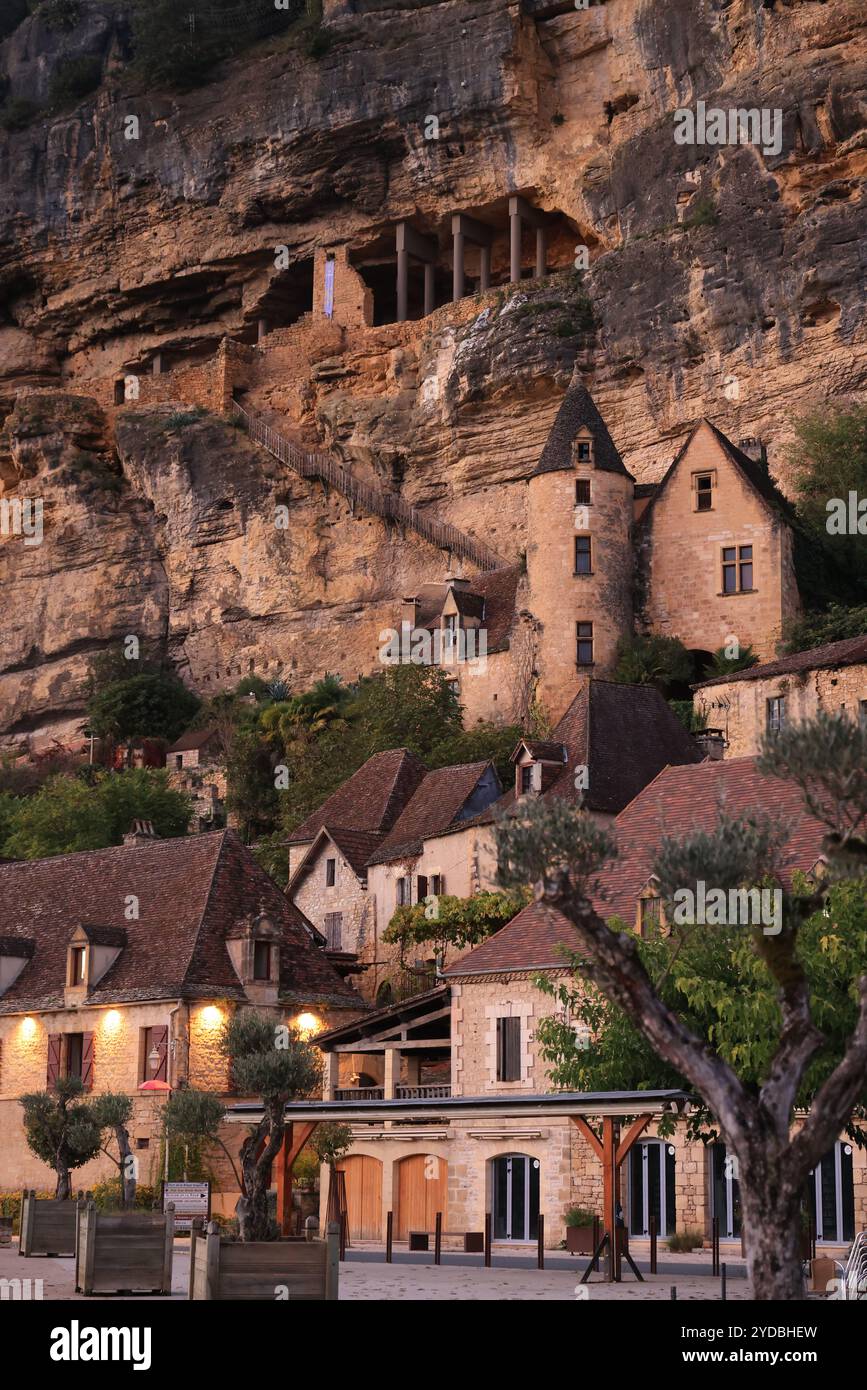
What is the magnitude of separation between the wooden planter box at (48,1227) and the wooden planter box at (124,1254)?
533cm

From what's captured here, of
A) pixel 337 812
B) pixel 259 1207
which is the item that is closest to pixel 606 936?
pixel 259 1207

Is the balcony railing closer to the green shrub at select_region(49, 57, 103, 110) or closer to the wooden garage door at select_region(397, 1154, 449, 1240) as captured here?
the wooden garage door at select_region(397, 1154, 449, 1240)

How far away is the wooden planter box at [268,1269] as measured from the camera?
17953 mm

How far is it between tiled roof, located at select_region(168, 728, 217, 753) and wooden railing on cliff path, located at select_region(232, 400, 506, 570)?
9.89 m

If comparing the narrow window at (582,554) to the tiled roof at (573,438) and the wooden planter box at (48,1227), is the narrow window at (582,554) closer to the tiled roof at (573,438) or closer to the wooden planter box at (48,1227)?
Result: the tiled roof at (573,438)

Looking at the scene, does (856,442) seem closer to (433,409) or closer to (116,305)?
(433,409)

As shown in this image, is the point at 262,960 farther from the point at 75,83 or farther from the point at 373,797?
the point at 75,83

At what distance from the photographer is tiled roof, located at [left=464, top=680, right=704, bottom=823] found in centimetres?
4341

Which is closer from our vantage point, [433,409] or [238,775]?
[238,775]

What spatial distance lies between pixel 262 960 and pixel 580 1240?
1153 cm

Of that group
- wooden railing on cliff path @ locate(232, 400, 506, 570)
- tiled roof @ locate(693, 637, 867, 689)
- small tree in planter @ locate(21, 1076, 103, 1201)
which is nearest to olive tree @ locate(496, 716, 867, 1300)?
small tree in planter @ locate(21, 1076, 103, 1201)

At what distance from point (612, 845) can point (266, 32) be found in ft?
232

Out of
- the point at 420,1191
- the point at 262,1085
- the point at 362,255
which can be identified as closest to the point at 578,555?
the point at 420,1191
